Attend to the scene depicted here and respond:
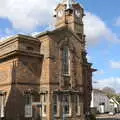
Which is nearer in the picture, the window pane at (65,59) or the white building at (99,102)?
the window pane at (65,59)

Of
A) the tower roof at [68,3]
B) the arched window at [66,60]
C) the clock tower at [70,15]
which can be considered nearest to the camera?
the arched window at [66,60]

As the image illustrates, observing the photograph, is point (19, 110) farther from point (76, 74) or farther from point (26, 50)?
point (76, 74)

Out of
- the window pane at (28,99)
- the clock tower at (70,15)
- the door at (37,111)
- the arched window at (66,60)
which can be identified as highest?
the clock tower at (70,15)

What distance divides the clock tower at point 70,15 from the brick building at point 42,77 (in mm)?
13090

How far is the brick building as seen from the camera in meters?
35.5

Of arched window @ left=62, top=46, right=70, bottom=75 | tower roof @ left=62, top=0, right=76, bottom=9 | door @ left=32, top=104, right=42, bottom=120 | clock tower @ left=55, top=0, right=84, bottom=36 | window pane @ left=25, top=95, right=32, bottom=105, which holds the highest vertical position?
tower roof @ left=62, top=0, right=76, bottom=9

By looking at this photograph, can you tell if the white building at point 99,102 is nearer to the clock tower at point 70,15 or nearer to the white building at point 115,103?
the white building at point 115,103

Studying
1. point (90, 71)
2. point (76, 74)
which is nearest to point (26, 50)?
point (76, 74)

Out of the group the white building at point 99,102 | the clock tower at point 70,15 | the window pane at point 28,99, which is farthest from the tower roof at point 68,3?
the white building at point 99,102

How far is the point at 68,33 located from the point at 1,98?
12.0m

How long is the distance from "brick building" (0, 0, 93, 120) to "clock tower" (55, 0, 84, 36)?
42.9ft

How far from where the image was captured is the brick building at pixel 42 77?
116 ft

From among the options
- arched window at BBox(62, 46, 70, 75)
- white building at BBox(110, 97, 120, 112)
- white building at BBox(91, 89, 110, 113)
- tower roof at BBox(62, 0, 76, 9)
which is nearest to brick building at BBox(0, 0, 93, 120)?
arched window at BBox(62, 46, 70, 75)

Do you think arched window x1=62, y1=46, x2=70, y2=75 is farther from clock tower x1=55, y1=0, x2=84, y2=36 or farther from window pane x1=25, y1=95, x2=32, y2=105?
clock tower x1=55, y1=0, x2=84, y2=36
